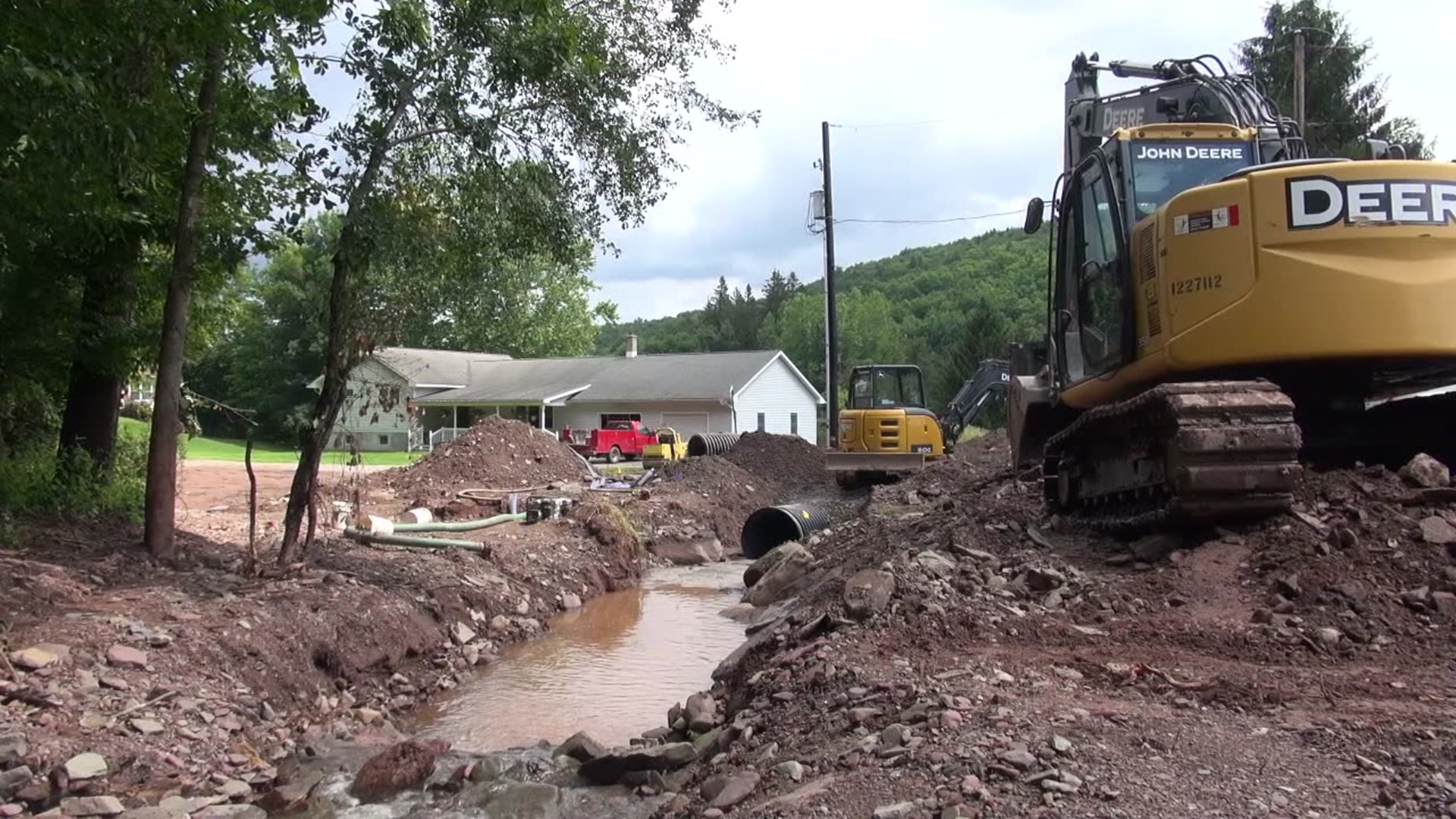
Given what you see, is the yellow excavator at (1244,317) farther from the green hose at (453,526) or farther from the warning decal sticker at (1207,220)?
the green hose at (453,526)

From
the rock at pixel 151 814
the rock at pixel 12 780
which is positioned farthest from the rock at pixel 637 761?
the rock at pixel 12 780

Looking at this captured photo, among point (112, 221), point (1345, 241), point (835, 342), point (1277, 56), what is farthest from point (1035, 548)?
point (1277, 56)

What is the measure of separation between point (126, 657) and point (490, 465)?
17.5 meters

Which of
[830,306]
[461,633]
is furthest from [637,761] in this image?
[830,306]

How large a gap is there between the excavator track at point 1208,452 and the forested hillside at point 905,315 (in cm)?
4190

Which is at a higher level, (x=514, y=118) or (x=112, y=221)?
(x=514, y=118)

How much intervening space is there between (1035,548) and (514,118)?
682 cm

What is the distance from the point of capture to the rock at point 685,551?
19984mm

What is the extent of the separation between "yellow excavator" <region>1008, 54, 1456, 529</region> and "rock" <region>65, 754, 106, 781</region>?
669cm

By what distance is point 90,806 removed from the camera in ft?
20.7

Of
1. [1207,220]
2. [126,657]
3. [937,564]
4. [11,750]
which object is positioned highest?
[1207,220]

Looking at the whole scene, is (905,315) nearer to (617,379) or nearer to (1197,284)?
(617,379)

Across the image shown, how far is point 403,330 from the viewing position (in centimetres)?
1170

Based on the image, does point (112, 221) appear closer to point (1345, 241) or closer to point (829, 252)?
point (1345, 241)
